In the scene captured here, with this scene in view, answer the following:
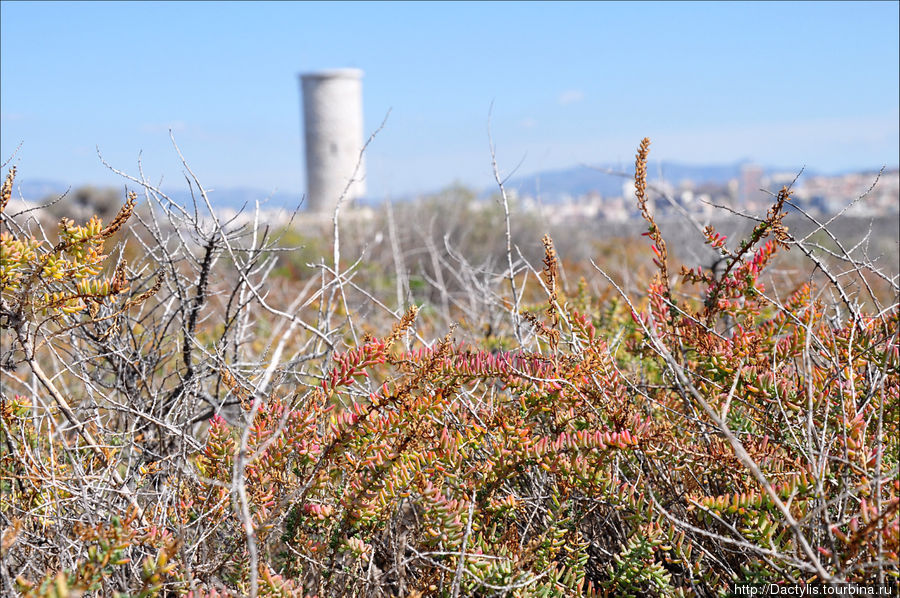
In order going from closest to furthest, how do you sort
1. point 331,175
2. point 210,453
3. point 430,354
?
point 210,453 < point 430,354 < point 331,175

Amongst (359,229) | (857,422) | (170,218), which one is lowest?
(359,229)

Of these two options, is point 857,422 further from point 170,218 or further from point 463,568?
point 170,218

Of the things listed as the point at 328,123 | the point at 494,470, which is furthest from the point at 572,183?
the point at 328,123

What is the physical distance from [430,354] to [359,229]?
10.9 meters

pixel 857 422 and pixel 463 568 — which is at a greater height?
pixel 857 422

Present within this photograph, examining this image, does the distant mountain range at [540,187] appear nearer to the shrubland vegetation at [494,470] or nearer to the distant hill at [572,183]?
the distant hill at [572,183]

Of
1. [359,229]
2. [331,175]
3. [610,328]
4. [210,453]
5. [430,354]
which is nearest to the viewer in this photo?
[210,453]

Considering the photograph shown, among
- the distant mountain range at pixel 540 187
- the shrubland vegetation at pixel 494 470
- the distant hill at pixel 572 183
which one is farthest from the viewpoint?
the distant hill at pixel 572 183

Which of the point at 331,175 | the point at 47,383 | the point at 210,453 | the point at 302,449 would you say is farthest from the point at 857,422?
the point at 331,175

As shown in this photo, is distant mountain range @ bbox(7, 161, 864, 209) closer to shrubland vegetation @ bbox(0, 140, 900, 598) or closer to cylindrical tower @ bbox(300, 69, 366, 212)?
shrubland vegetation @ bbox(0, 140, 900, 598)

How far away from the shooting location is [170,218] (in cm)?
257

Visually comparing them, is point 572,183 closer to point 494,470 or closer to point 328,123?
point 494,470

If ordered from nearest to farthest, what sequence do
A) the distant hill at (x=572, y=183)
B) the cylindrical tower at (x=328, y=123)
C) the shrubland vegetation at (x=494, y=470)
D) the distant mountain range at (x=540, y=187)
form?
1. the shrubland vegetation at (x=494, y=470)
2. the distant mountain range at (x=540, y=187)
3. the distant hill at (x=572, y=183)
4. the cylindrical tower at (x=328, y=123)

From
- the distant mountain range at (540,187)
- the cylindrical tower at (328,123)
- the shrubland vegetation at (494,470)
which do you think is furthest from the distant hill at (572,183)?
the cylindrical tower at (328,123)
